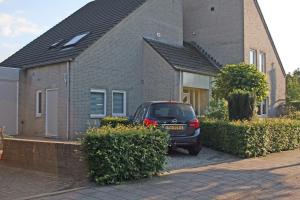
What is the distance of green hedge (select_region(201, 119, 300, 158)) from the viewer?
1366cm

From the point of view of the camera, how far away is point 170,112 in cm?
1316

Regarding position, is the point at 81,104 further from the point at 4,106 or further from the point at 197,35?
the point at 197,35

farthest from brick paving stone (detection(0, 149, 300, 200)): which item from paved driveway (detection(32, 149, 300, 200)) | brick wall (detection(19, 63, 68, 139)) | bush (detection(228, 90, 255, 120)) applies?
brick wall (detection(19, 63, 68, 139))

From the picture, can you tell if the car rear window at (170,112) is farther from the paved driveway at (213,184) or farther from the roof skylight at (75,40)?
the roof skylight at (75,40)

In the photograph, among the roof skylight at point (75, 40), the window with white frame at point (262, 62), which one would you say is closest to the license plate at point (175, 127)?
the roof skylight at point (75, 40)

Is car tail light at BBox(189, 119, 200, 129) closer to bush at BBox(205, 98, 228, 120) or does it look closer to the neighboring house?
bush at BBox(205, 98, 228, 120)

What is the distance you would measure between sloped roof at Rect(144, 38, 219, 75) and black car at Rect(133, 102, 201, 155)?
845 cm

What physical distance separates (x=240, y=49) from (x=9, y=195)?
69.2 ft

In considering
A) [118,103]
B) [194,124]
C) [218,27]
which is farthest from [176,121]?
[218,27]

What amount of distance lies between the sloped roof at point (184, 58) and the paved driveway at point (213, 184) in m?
10.2

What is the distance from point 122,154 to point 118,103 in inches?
479

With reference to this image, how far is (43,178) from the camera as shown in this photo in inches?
396

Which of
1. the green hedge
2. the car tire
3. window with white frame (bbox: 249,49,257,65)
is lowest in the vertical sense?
the car tire

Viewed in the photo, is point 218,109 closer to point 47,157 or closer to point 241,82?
point 241,82
